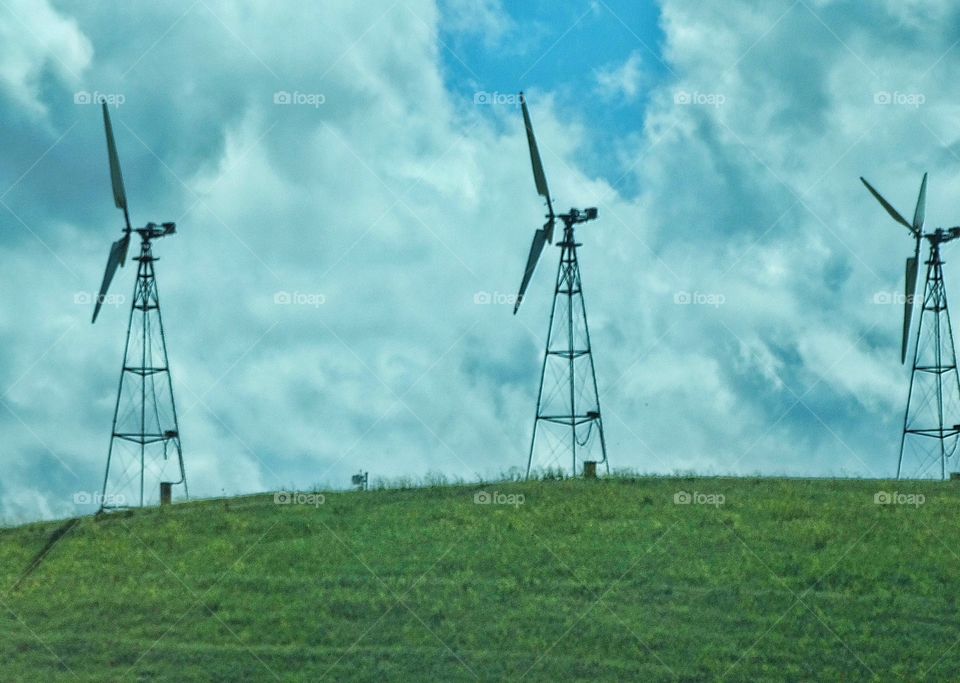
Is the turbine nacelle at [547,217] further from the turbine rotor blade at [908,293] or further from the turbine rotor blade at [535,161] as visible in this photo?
the turbine rotor blade at [908,293]

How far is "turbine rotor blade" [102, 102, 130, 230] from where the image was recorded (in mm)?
61281

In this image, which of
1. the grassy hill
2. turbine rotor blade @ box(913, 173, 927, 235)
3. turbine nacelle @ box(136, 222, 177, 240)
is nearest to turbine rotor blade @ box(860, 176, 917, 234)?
turbine rotor blade @ box(913, 173, 927, 235)

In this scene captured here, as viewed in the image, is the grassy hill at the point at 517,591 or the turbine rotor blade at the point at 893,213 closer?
the grassy hill at the point at 517,591

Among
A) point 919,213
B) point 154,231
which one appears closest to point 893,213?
point 919,213

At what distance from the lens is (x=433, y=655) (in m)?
31.9

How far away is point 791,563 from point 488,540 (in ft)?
30.8

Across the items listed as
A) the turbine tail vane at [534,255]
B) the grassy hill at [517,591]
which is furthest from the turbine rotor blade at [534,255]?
the grassy hill at [517,591]

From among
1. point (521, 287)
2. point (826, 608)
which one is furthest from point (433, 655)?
point (521, 287)

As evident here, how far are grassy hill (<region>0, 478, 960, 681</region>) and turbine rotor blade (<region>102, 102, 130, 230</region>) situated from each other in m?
18.9

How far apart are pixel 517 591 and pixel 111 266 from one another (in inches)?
1315

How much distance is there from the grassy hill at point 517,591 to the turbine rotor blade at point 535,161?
1714 cm

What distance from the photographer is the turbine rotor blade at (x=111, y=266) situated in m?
60.8

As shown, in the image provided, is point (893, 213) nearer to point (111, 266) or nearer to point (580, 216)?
point (580, 216)

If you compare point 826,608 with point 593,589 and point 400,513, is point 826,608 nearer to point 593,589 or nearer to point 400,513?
point 593,589
